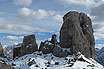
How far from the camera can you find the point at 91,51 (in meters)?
68.8

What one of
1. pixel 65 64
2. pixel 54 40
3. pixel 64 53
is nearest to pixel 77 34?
pixel 64 53

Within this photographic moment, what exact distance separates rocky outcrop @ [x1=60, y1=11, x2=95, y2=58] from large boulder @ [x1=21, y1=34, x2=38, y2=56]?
63.8ft

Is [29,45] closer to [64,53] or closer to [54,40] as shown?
[54,40]

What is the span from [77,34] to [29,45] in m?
31.4

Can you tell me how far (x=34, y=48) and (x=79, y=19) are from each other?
105 ft

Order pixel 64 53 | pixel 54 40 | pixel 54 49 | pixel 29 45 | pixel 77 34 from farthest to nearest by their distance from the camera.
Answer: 1. pixel 29 45
2. pixel 54 40
3. pixel 54 49
4. pixel 77 34
5. pixel 64 53

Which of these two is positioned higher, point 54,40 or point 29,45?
point 54,40

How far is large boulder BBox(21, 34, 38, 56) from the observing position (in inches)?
3125

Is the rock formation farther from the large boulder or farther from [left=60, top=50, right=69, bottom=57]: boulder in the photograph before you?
the large boulder

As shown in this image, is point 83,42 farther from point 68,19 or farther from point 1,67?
point 1,67

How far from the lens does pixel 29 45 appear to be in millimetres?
80562

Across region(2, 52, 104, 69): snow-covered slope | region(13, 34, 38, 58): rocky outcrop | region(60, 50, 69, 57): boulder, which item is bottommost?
region(2, 52, 104, 69): snow-covered slope

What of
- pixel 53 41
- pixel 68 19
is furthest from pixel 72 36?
pixel 53 41

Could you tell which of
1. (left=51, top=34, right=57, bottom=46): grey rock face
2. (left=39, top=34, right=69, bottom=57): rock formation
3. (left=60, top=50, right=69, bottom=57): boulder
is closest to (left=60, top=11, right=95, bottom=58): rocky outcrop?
(left=60, top=50, right=69, bottom=57): boulder
